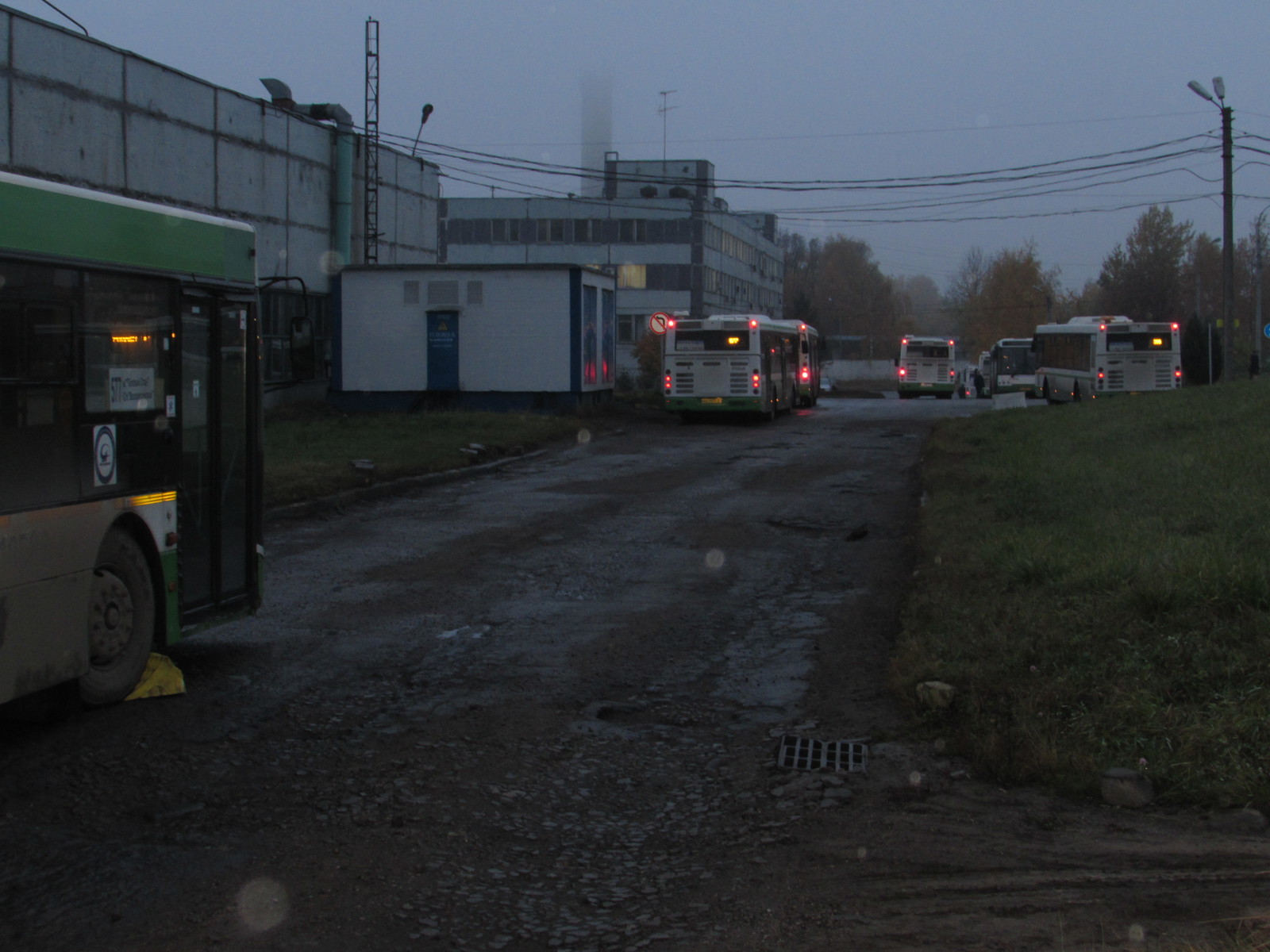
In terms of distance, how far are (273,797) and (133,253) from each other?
320 centimetres

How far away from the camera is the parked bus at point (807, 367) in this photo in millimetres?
46406

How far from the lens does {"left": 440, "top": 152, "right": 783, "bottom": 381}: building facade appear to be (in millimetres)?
91125

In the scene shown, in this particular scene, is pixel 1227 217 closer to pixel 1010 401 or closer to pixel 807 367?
pixel 1010 401

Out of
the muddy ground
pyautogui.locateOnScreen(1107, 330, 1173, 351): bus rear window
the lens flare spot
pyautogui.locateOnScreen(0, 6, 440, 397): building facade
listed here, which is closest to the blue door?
pyautogui.locateOnScreen(0, 6, 440, 397): building facade

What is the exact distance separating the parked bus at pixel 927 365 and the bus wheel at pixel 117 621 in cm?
5564

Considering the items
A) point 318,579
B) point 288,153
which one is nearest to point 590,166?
point 288,153

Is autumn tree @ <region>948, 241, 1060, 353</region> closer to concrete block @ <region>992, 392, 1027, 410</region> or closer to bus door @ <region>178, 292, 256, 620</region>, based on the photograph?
concrete block @ <region>992, 392, 1027, 410</region>

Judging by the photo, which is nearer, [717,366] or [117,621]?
[117,621]

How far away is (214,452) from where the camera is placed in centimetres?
792

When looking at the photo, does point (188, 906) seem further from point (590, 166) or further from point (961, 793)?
point (590, 166)

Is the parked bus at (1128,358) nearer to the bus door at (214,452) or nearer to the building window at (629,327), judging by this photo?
the bus door at (214,452)

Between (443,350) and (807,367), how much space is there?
18295mm

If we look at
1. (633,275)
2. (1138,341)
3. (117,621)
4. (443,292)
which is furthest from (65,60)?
(633,275)

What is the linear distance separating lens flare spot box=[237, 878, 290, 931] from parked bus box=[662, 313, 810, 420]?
104 ft
